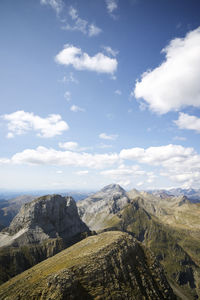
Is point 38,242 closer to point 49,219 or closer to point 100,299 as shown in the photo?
point 49,219

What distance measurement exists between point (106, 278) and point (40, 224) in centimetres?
12908

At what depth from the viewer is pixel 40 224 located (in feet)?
528

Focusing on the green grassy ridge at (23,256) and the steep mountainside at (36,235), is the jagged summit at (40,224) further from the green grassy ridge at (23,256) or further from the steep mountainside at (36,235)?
the green grassy ridge at (23,256)

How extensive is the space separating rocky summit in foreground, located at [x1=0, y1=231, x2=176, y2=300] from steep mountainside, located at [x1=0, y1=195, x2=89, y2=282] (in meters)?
70.3

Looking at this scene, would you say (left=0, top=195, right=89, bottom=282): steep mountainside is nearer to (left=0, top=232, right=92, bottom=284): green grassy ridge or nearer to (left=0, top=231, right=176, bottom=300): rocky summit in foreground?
(left=0, top=232, right=92, bottom=284): green grassy ridge

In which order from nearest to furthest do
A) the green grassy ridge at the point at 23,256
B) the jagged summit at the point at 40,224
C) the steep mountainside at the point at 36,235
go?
the green grassy ridge at the point at 23,256, the steep mountainside at the point at 36,235, the jagged summit at the point at 40,224

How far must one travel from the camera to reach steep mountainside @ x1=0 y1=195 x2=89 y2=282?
116 m

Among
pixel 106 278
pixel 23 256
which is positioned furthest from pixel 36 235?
pixel 106 278

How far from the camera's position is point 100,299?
44.8m

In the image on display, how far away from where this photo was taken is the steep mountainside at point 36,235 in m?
116

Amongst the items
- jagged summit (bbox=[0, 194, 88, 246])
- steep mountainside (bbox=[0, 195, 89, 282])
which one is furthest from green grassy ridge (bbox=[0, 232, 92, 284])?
jagged summit (bbox=[0, 194, 88, 246])

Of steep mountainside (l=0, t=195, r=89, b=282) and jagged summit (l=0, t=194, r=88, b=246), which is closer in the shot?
steep mountainside (l=0, t=195, r=89, b=282)

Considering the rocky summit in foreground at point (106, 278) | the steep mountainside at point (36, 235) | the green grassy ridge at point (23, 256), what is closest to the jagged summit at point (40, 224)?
the steep mountainside at point (36, 235)

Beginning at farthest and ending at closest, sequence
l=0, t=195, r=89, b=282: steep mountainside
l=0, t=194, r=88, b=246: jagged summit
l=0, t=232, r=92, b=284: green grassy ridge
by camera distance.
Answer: l=0, t=194, r=88, b=246: jagged summit < l=0, t=195, r=89, b=282: steep mountainside < l=0, t=232, r=92, b=284: green grassy ridge
